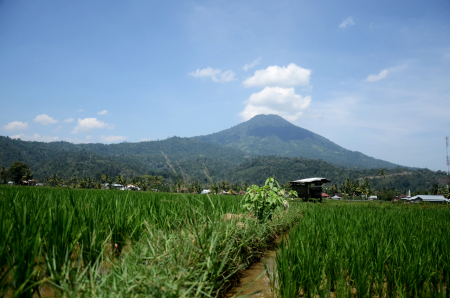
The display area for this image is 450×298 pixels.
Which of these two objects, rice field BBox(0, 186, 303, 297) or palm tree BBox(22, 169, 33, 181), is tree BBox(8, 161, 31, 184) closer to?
palm tree BBox(22, 169, 33, 181)

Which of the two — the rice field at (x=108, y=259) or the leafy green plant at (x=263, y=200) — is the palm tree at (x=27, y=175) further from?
the leafy green plant at (x=263, y=200)

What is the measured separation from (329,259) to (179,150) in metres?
188

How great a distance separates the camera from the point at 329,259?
9.06 ft

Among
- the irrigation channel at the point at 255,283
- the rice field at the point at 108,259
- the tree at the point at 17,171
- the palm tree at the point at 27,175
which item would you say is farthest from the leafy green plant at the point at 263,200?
the palm tree at the point at 27,175

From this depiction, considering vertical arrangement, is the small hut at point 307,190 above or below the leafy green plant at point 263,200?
below

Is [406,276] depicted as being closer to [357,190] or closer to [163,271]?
[163,271]

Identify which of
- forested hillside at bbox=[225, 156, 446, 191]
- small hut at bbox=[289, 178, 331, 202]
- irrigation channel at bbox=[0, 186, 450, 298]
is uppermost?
irrigation channel at bbox=[0, 186, 450, 298]

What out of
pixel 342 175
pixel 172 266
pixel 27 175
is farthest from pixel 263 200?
pixel 342 175

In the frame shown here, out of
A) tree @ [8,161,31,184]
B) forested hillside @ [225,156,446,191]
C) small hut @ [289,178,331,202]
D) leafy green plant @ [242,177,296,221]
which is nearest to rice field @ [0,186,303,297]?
leafy green plant @ [242,177,296,221]

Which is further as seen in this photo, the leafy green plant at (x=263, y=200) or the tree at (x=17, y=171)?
the tree at (x=17, y=171)

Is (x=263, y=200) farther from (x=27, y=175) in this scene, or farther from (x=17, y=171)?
(x=27, y=175)

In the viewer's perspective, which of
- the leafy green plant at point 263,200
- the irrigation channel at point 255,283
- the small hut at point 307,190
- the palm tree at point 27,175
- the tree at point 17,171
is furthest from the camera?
the palm tree at point 27,175

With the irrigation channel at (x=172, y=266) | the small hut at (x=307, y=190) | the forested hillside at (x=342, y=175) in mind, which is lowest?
the forested hillside at (x=342, y=175)

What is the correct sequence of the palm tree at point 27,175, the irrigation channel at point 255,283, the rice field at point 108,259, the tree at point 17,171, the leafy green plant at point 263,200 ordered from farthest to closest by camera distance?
1. the palm tree at point 27,175
2. the tree at point 17,171
3. the leafy green plant at point 263,200
4. the irrigation channel at point 255,283
5. the rice field at point 108,259
